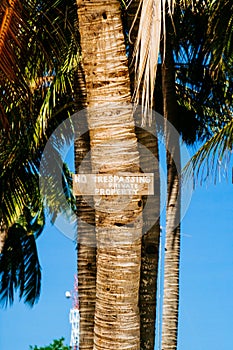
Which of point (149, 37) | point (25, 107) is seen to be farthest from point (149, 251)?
point (25, 107)

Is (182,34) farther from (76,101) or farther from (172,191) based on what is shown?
(76,101)

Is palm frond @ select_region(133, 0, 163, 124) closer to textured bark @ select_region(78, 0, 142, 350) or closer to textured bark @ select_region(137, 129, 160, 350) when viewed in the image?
textured bark @ select_region(78, 0, 142, 350)

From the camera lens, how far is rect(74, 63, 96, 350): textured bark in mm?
8797

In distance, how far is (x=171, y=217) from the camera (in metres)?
13.9

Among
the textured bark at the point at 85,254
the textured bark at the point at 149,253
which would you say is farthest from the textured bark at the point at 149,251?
the textured bark at the point at 85,254

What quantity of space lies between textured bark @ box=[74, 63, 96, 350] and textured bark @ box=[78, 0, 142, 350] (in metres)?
1.92

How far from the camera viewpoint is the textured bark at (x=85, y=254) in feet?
28.9

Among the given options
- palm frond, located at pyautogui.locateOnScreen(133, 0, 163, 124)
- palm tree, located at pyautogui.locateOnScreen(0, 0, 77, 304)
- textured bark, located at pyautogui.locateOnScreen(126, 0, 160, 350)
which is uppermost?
palm tree, located at pyautogui.locateOnScreen(0, 0, 77, 304)

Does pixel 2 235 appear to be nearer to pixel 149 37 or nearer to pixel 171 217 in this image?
pixel 171 217

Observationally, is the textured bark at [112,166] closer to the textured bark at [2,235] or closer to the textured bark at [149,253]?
the textured bark at [149,253]

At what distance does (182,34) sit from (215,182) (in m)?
3.04

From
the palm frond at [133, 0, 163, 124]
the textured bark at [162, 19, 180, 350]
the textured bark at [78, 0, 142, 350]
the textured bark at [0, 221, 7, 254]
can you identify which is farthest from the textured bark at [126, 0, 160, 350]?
the textured bark at [0, 221, 7, 254]

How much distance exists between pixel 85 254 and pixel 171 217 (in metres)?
5.01

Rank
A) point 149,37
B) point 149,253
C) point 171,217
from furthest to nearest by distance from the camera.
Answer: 1. point 171,217
2. point 149,253
3. point 149,37
